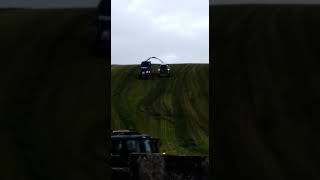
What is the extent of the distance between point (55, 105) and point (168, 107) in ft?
103

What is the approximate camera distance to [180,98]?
125 ft

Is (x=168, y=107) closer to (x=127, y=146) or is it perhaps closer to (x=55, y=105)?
(x=127, y=146)

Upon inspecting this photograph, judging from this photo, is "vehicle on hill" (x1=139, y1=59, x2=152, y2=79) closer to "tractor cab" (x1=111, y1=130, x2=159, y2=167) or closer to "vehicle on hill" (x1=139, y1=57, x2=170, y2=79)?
"vehicle on hill" (x1=139, y1=57, x2=170, y2=79)

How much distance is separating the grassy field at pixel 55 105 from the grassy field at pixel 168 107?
74.3 feet

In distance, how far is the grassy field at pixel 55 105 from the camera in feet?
15.2

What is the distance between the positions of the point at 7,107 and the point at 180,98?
33594 millimetres

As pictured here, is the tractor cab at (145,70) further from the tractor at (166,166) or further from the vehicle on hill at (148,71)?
the tractor at (166,166)
